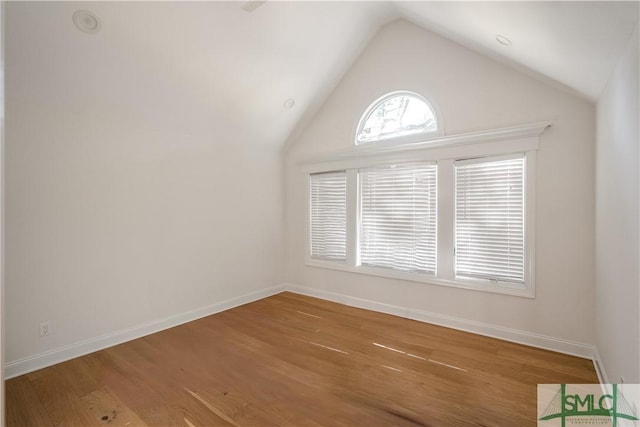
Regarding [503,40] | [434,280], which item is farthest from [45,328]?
[503,40]

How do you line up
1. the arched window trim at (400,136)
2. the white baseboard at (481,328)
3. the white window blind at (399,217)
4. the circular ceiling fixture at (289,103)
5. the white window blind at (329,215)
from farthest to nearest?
the white window blind at (329,215) → the circular ceiling fixture at (289,103) → the white window blind at (399,217) → the arched window trim at (400,136) → the white baseboard at (481,328)

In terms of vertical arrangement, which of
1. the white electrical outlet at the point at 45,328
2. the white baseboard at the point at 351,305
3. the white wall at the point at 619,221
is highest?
the white wall at the point at 619,221

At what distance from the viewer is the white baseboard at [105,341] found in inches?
96.7

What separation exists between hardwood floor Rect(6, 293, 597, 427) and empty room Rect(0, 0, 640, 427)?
Answer: 2 centimetres

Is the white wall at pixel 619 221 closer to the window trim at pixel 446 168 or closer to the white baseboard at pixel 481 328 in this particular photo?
the white baseboard at pixel 481 328

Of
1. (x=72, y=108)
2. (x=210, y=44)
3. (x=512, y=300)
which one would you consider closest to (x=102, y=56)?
(x=72, y=108)

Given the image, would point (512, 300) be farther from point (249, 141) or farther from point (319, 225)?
point (249, 141)

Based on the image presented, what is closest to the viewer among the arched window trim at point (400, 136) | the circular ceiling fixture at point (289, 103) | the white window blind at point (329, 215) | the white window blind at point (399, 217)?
the arched window trim at point (400, 136)

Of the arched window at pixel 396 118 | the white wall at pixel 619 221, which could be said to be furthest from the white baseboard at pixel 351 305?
the arched window at pixel 396 118

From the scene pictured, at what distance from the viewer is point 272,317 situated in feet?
12.1

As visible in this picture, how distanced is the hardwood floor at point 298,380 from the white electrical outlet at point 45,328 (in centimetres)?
31

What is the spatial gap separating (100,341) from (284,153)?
3414 mm

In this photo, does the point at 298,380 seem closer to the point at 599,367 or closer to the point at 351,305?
the point at 351,305

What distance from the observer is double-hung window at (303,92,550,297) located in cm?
293
